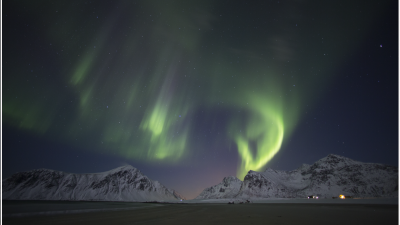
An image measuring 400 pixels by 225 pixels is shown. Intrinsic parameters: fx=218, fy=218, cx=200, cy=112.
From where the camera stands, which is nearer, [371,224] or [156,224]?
[371,224]

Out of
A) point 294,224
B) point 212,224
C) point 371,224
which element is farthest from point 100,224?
point 371,224

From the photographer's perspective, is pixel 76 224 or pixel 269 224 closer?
pixel 269 224

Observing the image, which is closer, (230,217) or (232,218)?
(232,218)

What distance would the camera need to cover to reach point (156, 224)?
17250 mm

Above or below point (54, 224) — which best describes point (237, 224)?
above

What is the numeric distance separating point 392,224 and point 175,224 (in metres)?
16.4

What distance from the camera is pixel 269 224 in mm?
16219

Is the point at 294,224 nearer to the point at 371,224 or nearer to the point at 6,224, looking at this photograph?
the point at 371,224

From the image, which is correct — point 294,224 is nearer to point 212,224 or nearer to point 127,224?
point 212,224

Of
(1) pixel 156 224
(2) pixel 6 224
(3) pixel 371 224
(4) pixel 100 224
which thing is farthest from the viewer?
(2) pixel 6 224

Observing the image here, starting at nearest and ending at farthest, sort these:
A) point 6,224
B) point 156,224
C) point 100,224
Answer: point 156,224 → point 100,224 → point 6,224

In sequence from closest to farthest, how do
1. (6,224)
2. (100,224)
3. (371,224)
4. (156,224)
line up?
(371,224), (156,224), (100,224), (6,224)

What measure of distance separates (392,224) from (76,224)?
25.4 metres

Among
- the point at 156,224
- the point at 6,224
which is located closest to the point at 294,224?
the point at 156,224
